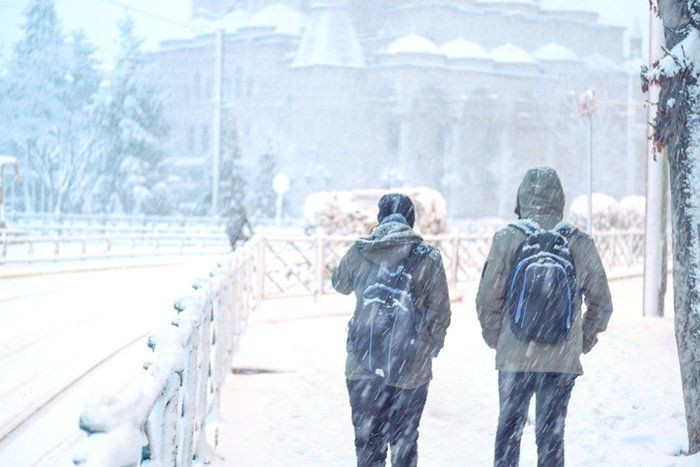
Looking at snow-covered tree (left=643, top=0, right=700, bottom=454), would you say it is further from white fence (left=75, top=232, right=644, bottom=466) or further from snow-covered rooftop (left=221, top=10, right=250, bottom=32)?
snow-covered rooftop (left=221, top=10, right=250, bottom=32)

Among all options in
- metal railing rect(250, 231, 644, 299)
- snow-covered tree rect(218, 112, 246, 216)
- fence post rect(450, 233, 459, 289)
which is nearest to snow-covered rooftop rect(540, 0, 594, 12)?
snow-covered tree rect(218, 112, 246, 216)

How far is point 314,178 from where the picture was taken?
60969mm

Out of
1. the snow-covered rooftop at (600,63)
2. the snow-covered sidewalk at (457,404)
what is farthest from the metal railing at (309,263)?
the snow-covered rooftop at (600,63)

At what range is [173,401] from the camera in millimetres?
3432

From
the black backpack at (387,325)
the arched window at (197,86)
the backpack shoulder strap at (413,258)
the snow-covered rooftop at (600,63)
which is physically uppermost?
the snow-covered rooftop at (600,63)

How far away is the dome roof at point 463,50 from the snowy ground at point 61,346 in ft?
165

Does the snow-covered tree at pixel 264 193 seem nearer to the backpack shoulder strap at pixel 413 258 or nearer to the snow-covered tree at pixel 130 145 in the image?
the snow-covered tree at pixel 130 145

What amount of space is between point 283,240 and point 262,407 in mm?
8223

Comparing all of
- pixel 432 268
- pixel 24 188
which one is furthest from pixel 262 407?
pixel 24 188

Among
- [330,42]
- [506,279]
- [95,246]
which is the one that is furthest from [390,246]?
[330,42]

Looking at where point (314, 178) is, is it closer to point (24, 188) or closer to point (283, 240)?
point (24, 188)

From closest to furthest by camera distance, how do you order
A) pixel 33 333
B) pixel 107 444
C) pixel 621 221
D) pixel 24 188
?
pixel 107 444 → pixel 33 333 → pixel 621 221 → pixel 24 188

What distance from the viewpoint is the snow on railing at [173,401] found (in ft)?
7.06

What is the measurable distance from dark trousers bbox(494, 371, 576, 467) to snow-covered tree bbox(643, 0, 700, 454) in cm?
155
